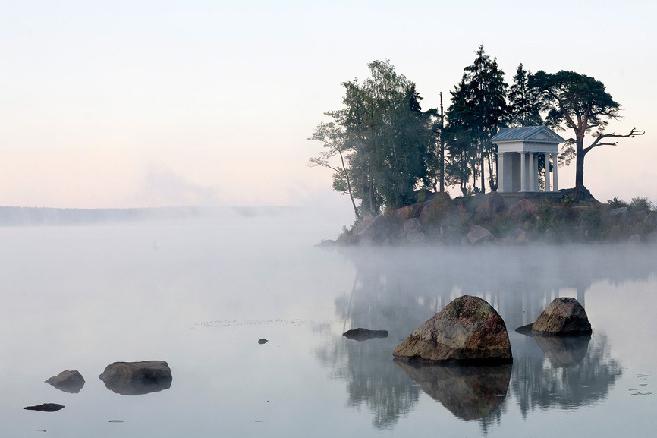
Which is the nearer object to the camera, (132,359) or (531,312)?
(132,359)

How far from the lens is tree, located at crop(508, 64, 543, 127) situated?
103 m

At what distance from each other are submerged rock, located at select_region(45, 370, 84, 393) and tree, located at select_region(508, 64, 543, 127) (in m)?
80.2

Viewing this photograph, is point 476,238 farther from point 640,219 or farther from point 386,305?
point 386,305

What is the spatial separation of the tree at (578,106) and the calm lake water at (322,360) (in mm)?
33137

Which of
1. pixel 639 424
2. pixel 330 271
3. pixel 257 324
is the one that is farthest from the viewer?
pixel 330 271

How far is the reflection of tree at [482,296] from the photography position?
91.4ft

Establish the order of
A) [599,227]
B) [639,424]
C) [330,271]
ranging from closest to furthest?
[639,424]
[330,271]
[599,227]

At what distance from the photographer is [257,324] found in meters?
45.3

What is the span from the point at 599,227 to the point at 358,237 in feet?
90.2

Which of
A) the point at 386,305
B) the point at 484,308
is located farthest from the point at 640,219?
the point at 484,308

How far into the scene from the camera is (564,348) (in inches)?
1389

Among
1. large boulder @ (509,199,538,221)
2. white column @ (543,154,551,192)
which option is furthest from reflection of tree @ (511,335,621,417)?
white column @ (543,154,551,192)

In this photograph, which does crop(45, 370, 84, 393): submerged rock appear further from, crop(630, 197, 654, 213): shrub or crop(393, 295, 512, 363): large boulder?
crop(630, 197, 654, 213): shrub

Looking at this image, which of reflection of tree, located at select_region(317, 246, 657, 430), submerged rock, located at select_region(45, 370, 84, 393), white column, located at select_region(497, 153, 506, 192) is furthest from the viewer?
white column, located at select_region(497, 153, 506, 192)
